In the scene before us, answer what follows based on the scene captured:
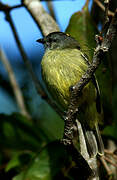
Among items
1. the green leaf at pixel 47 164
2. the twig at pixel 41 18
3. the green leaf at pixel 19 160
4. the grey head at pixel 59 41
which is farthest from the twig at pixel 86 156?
the twig at pixel 41 18

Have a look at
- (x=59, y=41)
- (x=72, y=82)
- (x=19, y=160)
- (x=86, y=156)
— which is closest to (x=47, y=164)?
(x=19, y=160)

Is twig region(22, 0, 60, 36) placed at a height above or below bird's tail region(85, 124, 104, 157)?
above

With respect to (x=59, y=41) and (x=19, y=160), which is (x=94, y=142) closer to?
(x=19, y=160)

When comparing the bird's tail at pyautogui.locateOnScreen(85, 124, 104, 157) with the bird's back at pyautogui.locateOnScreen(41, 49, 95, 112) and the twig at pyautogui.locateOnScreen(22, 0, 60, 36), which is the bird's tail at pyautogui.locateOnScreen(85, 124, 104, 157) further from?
the twig at pyautogui.locateOnScreen(22, 0, 60, 36)

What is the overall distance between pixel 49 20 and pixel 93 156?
4.85 ft

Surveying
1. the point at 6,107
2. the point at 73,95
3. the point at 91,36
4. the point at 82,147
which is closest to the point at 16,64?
the point at 6,107

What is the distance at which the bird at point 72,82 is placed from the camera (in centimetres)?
305

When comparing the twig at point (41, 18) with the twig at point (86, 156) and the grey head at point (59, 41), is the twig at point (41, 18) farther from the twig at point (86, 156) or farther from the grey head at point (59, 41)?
the twig at point (86, 156)

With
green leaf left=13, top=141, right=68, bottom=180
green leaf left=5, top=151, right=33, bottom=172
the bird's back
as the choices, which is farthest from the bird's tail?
green leaf left=5, top=151, right=33, bottom=172

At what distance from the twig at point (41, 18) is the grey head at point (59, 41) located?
65 mm

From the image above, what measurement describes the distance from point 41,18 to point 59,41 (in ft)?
1.09

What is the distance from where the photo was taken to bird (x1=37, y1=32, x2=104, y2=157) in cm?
305

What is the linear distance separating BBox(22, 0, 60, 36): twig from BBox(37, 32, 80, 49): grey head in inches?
2.6

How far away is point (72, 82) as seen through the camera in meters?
3.03
